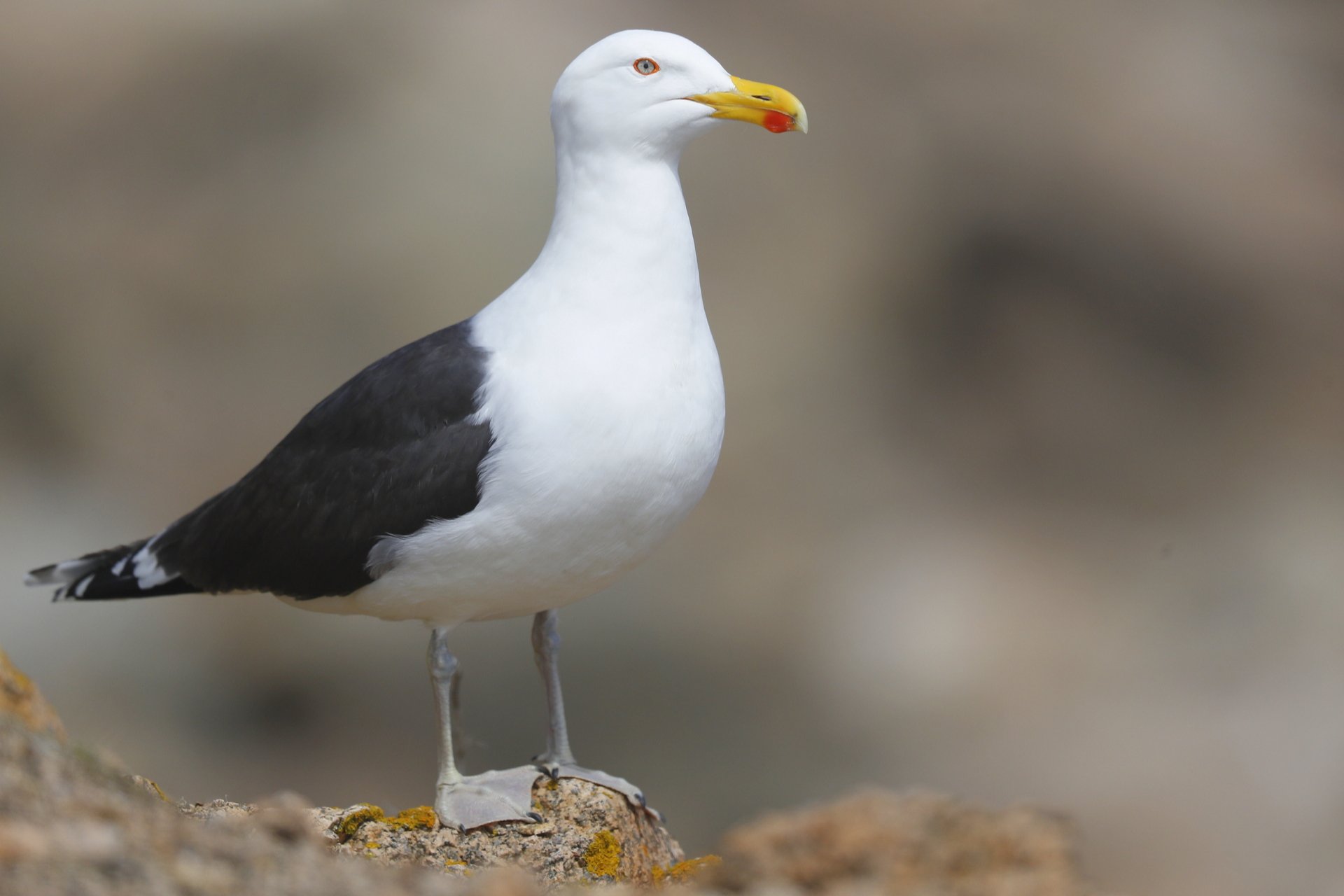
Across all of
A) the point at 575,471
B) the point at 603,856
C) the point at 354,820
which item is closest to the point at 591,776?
the point at 603,856

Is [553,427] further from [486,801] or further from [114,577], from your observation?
[114,577]

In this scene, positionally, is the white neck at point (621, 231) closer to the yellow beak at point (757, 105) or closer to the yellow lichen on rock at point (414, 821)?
the yellow beak at point (757, 105)

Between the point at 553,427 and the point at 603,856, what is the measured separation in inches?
53.6

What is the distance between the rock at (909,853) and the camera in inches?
111

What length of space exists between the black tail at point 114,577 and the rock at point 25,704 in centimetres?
147

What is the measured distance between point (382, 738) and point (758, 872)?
7.61 metres

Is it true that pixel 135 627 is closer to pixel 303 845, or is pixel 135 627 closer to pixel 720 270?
pixel 720 270

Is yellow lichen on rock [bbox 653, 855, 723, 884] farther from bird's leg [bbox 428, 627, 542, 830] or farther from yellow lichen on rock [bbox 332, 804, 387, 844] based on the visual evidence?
yellow lichen on rock [bbox 332, 804, 387, 844]

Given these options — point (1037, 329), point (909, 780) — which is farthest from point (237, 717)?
point (1037, 329)

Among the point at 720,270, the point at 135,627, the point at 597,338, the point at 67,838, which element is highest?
the point at 720,270

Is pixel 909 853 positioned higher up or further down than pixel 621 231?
further down

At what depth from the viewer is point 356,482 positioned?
432 centimetres

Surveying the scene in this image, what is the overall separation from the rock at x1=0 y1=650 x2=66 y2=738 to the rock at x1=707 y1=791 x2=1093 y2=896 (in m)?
1.60

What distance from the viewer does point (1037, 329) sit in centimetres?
1206
